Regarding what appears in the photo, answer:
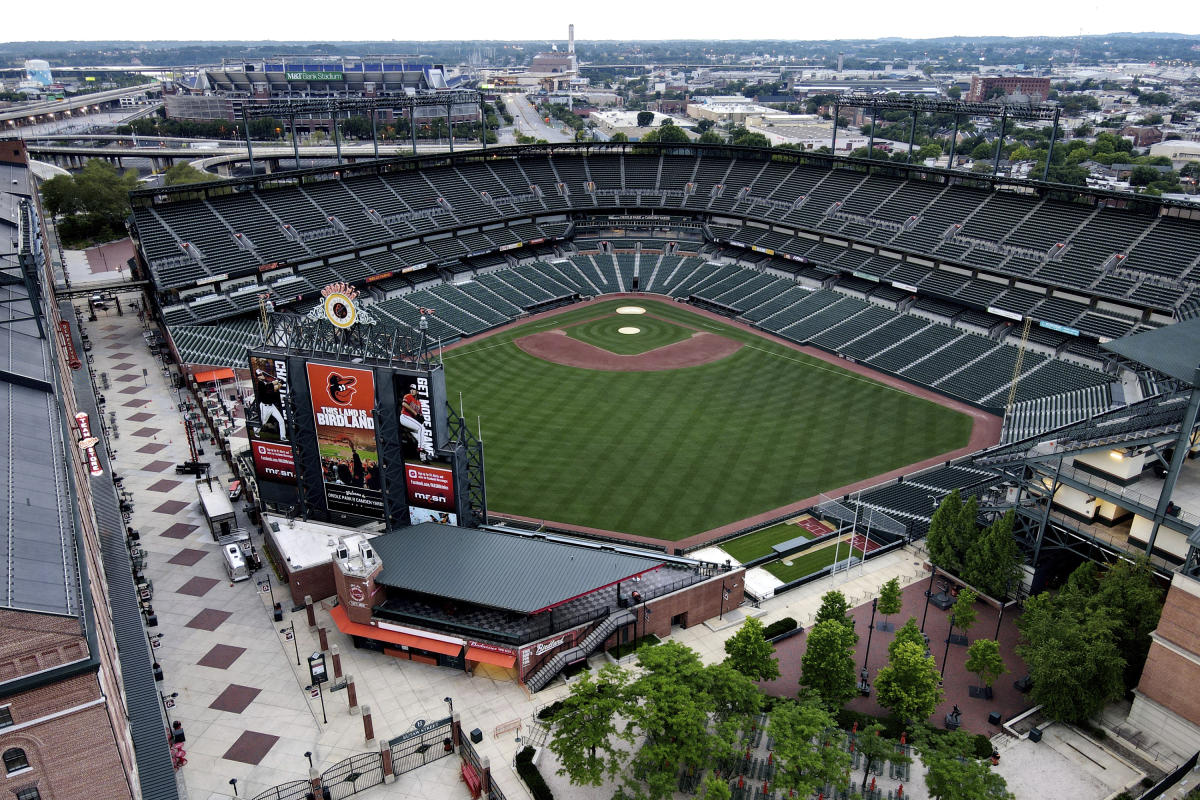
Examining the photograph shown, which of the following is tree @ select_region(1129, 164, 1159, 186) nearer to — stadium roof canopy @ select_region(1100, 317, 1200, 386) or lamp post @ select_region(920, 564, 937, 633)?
stadium roof canopy @ select_region(1100, 317, 1200, 386)

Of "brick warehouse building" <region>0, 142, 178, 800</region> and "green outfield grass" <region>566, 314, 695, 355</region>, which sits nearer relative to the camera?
"brick warehouse building" <region>0, 142, 178, 800</region>

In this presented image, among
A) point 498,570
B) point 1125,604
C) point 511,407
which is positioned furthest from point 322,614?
point 1125,604

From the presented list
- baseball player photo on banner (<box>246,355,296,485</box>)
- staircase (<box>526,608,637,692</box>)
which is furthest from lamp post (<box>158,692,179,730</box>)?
staircase (<box>526,608,637,692</box>)

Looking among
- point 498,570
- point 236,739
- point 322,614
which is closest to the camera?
point 236,739

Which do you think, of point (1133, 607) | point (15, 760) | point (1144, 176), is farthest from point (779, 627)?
point (1144, 176)

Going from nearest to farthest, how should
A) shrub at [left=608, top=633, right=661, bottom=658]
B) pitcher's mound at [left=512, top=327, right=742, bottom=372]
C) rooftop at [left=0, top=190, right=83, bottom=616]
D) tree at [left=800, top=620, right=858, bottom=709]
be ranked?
rooftop at [left=0, top=190, right=83, bottom=616] → tree at [left=800, top=620, right=858, bottom=709] → shrub at [left=608, top=633, right=661, bottom=658] → pitcher's mound at [left=512, top=327, right=742, bottom=372]

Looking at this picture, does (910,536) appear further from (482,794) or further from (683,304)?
(683,304)
